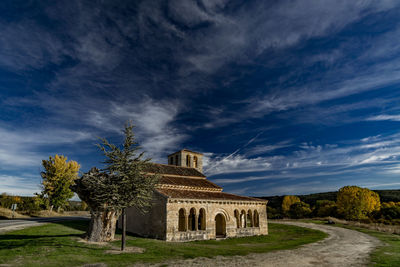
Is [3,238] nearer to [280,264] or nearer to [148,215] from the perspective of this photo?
[148,215]

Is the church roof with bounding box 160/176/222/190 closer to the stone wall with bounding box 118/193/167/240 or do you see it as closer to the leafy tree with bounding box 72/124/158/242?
the stone wall with bounding box 118/193/167/240

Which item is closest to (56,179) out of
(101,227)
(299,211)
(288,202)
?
(101,227)

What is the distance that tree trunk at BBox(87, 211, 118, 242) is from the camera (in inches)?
664

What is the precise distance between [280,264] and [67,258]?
11.4 metres

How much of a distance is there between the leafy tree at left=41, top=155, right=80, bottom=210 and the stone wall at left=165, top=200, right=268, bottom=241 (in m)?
25.5

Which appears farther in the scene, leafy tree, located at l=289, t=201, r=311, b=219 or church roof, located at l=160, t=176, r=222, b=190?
leafy tree, located at l=289, t=201, r=311, b=219

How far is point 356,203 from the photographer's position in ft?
165

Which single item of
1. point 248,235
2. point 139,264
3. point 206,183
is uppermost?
point 206,183

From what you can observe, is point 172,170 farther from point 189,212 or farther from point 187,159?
point 189,212

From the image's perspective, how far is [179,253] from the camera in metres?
15.2

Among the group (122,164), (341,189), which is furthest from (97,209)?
(341,189)

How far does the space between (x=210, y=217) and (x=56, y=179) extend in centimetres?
2974

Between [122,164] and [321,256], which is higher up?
[122,164]

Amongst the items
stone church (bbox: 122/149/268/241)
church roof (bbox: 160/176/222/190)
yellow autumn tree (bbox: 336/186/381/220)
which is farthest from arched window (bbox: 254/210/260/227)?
yellow autumn tree (bbox: 336/186/381/220)
